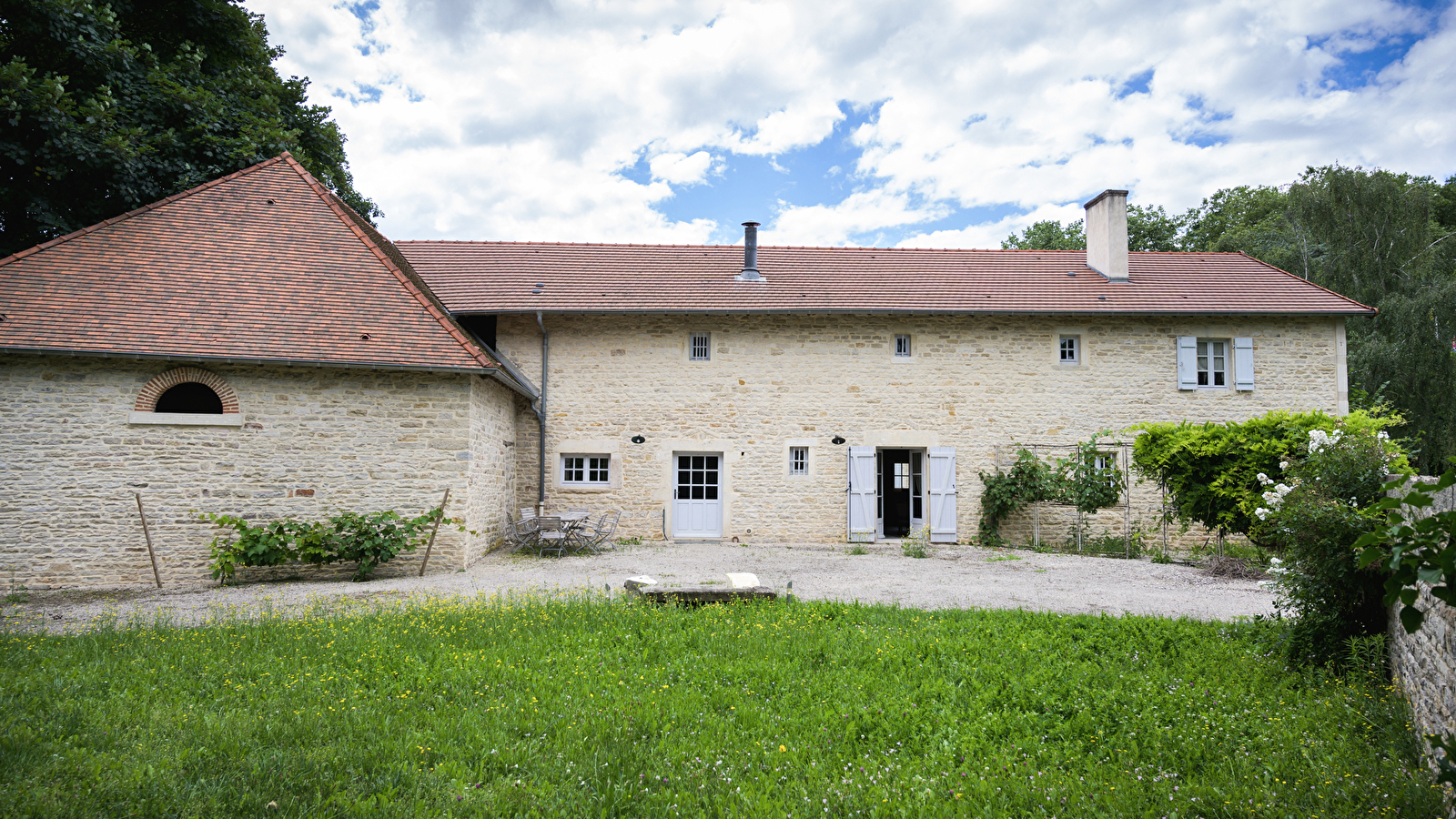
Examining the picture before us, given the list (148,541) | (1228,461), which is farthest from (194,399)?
(1228,461)

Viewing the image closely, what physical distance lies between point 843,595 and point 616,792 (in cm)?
499

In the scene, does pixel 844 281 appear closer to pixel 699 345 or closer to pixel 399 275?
pixel 699 345

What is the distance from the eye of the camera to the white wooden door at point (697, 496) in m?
13.7

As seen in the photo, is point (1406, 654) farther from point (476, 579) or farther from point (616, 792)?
point (476, 579)

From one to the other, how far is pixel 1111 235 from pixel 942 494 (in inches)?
263

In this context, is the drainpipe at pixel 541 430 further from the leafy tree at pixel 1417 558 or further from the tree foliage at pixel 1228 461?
the leafy tree at pixel 1417 558

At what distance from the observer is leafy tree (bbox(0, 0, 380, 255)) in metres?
10.9

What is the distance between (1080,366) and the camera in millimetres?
13969

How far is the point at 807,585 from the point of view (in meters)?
8.80

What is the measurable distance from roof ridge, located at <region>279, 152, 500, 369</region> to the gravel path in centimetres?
301

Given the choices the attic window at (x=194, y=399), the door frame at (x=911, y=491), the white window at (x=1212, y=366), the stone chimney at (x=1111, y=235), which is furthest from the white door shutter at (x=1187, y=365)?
the attic window at (x=194, y=399)

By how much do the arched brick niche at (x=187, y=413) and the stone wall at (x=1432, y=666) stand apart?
11.5m

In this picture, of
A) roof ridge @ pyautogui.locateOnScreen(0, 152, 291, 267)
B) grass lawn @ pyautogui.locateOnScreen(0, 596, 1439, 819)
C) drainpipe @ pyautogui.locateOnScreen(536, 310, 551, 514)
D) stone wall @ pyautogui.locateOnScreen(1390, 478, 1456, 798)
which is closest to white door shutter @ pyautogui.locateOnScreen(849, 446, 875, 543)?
drainpipe @ pyautogui.locateOnScreen(536, 310, 551, 514)

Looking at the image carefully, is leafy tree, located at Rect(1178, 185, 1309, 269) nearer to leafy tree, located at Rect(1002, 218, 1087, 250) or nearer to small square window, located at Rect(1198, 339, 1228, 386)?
leafy tree, located at Rect(1002, 218, 1087, 250)
